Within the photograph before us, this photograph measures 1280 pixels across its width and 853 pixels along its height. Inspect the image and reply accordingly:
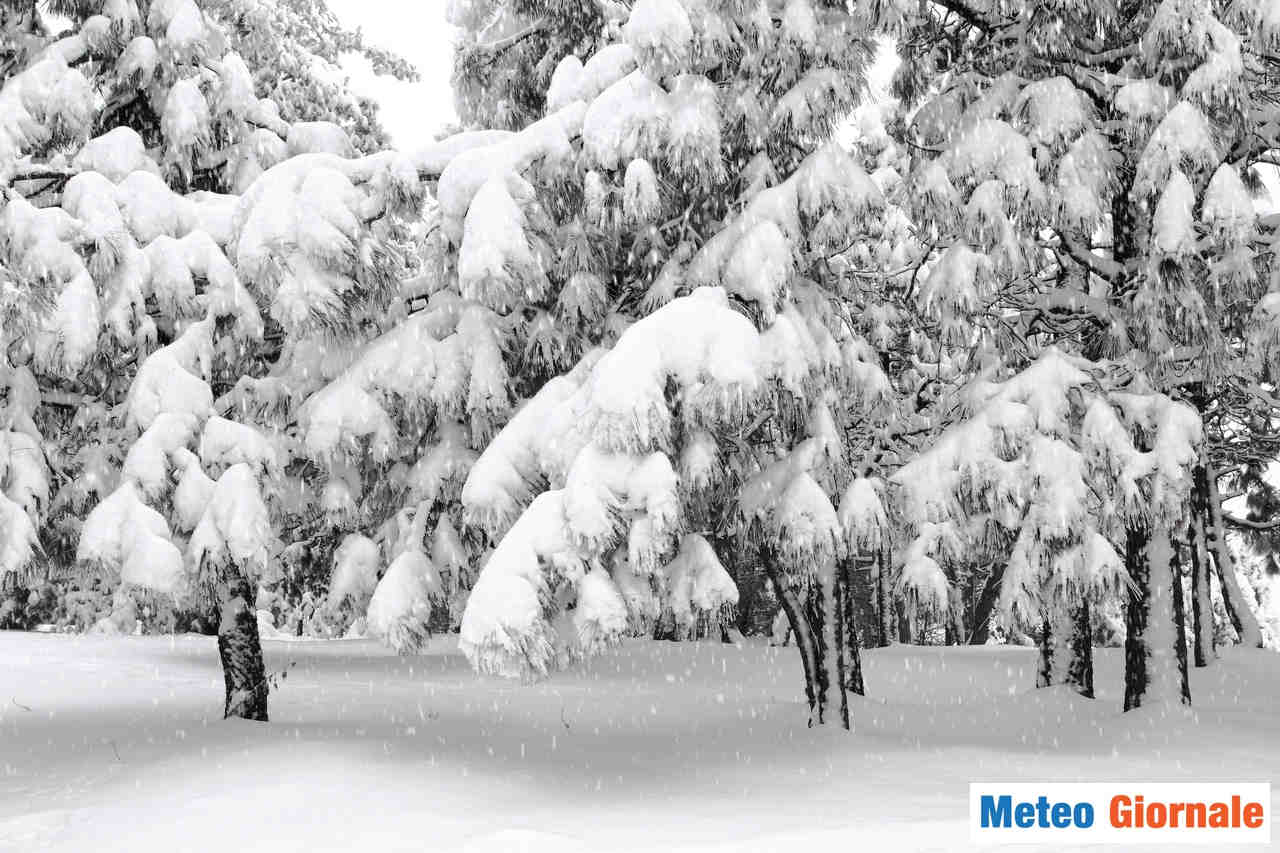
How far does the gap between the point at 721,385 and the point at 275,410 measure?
446cm

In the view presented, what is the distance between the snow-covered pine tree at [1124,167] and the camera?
9.22 metres

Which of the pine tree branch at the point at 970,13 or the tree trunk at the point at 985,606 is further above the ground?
the pine tree branch at the point at 970,13

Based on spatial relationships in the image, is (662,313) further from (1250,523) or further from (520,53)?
(1250,523)

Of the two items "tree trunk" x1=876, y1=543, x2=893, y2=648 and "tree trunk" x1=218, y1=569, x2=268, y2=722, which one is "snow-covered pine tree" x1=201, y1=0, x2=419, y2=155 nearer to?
"tree trunk" x1=218, y1=569, x2=268, y2=722

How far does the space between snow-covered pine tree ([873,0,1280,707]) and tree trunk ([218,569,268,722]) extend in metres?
6.81

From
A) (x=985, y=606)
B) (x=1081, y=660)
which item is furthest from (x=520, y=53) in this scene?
(x=985, y=606)

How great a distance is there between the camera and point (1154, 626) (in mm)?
11508

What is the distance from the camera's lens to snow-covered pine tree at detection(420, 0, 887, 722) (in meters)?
7.67

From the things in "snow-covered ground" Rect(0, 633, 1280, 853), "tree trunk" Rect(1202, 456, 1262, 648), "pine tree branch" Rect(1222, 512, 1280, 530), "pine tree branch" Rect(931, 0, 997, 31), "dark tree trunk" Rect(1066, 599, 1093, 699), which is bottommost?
"snow-covered ground" Rect(0, 633, 1280, 853)

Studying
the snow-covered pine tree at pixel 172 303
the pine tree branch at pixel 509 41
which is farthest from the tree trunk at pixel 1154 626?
the pine tree branch at pixel 509 41

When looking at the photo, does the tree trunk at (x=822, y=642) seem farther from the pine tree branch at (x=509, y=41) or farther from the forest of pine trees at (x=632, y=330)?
the pine tree branch at (x=509, y=41)

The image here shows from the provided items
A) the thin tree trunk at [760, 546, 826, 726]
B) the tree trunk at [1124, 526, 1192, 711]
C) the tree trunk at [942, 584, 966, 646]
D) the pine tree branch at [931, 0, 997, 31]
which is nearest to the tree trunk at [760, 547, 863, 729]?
the thin tree trunk at [760, 546, 826, 726]

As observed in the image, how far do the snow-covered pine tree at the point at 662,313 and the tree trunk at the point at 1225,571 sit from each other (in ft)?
43.1

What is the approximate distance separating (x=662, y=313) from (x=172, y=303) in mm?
4374
